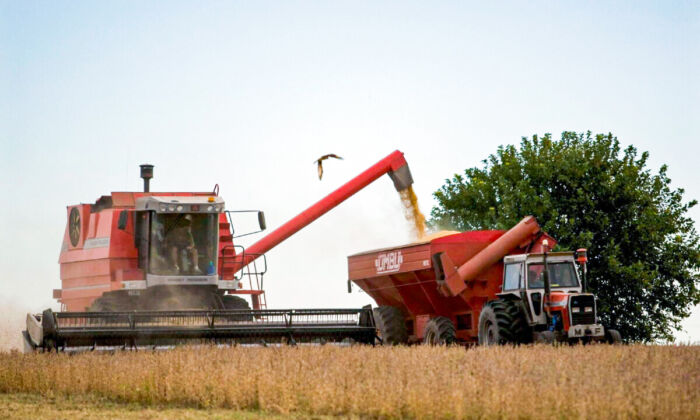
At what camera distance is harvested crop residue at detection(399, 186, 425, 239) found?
25.9 meters

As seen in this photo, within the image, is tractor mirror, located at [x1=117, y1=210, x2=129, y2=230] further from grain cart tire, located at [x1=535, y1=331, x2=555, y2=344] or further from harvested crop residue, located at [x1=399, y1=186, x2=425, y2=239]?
harvested crop residue, located at [x1=399, y1=186, x2=425, y2=239]

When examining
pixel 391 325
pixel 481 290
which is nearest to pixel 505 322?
pixel 481 290

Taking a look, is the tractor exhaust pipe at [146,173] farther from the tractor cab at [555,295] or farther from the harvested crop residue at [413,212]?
the tractor cab at [555,295]

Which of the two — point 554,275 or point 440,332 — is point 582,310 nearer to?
point 554,275

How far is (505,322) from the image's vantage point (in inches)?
715

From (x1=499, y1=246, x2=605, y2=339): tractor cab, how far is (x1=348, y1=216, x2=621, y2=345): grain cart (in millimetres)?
17

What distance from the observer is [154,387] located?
13.2 m

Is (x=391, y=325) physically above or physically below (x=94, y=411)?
above

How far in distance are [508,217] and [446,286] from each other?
1642 centimetres

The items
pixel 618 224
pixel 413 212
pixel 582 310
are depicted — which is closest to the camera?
pixel 582 310

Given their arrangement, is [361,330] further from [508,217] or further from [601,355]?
[508,217]

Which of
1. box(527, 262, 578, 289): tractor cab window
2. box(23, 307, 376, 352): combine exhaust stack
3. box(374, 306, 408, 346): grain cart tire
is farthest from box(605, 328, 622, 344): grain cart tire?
box(374, 306, 408, 346): grain cart tire

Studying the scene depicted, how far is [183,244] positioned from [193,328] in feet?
10.5

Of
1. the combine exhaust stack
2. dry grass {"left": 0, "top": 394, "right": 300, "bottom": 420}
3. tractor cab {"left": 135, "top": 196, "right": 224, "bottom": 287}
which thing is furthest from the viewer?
tractor cab {"left": 135, "top": 196, "right": 224, "bottom": 287}
